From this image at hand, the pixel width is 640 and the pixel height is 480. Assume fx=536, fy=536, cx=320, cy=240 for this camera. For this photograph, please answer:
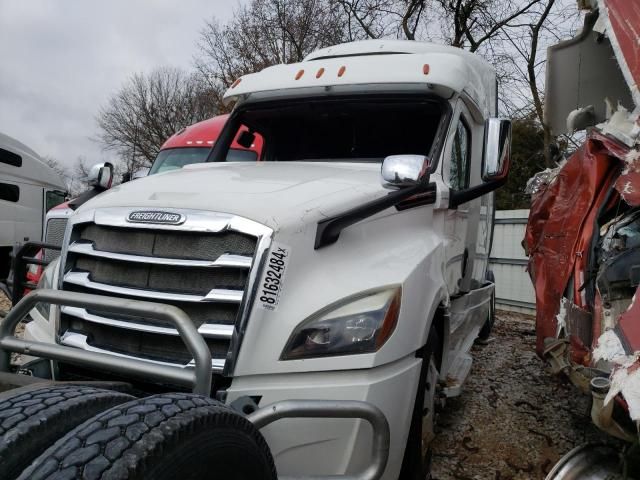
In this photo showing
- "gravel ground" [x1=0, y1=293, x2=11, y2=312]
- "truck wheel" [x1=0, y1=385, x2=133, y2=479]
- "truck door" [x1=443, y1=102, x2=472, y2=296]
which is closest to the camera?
"truck wheel" [x1=0, y1=385, x2=133, y2=479]

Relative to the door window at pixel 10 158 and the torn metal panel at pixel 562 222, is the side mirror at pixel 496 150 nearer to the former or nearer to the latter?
the torn metal panel at pixel 562 222

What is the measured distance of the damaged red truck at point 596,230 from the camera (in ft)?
8.05

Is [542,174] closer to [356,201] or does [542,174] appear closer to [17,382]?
Result: [356,201]

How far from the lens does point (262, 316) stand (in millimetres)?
2146

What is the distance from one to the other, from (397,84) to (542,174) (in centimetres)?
244

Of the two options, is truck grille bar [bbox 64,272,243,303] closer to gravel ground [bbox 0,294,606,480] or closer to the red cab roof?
gravel ground [bbox 0,294,606,480]

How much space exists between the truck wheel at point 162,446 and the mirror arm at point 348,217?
3.05ft

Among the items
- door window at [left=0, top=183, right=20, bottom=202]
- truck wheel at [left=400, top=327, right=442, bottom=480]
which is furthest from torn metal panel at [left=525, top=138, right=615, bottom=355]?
door window at [left=0, top=183, right=20, bottom=202]

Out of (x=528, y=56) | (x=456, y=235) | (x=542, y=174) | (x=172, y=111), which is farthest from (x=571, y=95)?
(x=172, y=111)

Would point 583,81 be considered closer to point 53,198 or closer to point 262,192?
point 262,192

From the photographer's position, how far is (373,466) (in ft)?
6.45

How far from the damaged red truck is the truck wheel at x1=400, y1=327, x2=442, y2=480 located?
76cm

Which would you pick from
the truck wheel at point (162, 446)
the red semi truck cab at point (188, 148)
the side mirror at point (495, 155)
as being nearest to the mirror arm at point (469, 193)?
the side mirror at point (495, 155)

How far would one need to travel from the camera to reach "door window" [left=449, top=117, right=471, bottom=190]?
12.0 feet
